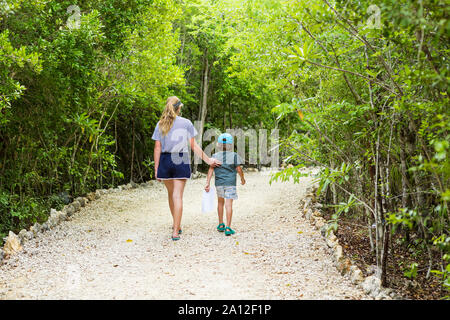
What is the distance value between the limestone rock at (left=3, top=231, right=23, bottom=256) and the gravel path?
0.10 meters

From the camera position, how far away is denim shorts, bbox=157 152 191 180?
16.3 ft

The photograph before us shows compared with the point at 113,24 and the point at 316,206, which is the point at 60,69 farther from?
the point at 316,206

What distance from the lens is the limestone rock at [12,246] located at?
4684mm

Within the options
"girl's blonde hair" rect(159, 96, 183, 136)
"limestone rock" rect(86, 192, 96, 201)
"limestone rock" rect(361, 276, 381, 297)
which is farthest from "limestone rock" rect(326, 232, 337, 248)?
"limestone rock" rect(86, 192, 96, 201)

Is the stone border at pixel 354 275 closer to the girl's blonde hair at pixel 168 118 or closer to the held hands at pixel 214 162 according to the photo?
the held hands at pixel 214 162

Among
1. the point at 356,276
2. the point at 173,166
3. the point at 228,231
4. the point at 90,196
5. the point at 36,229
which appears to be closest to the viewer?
the point at 356,276

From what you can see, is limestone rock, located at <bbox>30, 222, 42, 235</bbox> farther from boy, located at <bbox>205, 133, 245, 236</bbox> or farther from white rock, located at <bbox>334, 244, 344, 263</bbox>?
white rock, located at <bbox>334, 244, 344, 263</bbox>

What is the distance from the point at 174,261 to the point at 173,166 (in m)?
1.21

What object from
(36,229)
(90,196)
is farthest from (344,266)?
(90,196)

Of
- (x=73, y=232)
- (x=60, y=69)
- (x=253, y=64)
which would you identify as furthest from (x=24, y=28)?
(x=253, y=64)

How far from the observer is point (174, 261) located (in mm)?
4379

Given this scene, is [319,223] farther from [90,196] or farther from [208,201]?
[90,196]
